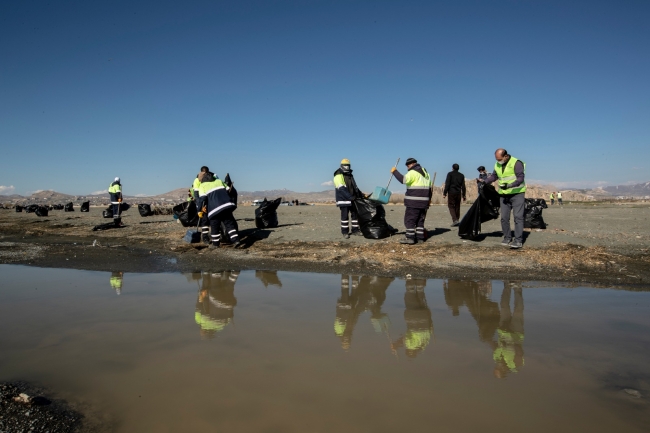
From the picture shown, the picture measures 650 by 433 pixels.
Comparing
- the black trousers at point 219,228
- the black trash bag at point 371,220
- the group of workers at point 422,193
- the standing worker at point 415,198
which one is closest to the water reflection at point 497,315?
the group of workers at point 422,193

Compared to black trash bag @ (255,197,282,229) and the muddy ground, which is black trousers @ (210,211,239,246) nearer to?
the muddy ground

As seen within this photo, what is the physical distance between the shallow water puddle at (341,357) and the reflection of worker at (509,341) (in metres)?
0.02

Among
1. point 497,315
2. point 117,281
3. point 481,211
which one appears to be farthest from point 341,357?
point 481,211

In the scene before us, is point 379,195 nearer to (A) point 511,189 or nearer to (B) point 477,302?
(A) point 511,189

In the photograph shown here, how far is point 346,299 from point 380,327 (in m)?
1.03

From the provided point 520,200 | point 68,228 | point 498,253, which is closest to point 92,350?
point 498,253

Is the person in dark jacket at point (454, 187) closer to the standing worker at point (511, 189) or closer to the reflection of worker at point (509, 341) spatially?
the standing worker at point (511, 189)

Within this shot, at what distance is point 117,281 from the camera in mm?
5621

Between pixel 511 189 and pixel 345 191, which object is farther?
pixel 345 191

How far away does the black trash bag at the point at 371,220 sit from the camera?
859 cm

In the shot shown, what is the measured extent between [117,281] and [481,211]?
6.30m

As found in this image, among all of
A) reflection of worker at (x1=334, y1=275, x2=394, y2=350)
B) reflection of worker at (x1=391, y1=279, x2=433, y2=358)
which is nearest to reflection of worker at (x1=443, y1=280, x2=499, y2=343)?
reflection of worker at (x1=391, y1=279, x2=433, y2=358)

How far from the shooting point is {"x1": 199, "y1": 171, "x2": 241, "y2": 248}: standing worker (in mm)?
8188

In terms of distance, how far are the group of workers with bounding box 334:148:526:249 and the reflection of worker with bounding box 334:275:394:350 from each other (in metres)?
2.57
